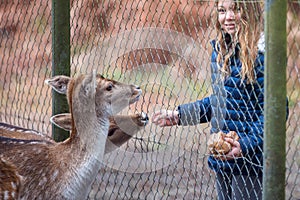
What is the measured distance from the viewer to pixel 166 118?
4242mm

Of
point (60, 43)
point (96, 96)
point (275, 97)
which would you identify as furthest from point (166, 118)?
point (275, 97)

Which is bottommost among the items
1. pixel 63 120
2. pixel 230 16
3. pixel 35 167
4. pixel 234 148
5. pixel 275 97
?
pixel 35 167

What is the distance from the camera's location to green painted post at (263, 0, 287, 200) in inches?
126

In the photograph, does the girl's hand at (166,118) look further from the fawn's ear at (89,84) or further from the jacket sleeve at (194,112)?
the fawn's ear at (89,84)

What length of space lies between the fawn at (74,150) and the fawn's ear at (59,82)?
103 millimetres

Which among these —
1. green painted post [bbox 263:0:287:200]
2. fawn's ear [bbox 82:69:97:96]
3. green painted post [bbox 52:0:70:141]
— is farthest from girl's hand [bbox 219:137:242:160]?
green painted post [bbox 52:0:70:141]

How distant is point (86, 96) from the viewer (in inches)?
171

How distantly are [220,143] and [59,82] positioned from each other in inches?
41.9

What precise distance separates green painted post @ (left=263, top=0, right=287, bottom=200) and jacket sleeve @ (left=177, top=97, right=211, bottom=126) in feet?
3.26

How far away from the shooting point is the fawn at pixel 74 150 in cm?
418

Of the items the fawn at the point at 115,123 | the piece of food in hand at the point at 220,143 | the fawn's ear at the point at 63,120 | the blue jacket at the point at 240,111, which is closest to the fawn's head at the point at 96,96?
the fawn at the point at 115,123

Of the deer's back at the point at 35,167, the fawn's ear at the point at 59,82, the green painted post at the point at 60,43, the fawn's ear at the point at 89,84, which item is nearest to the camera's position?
the deer's back at the point at 35,167

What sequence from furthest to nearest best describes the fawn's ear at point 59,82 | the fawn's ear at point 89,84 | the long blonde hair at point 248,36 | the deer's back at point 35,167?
the fawn's ear at point 59,82, the fawn's ear at point 89,84, the deer's back at point 35,167, the long blonde hair at point 248,36

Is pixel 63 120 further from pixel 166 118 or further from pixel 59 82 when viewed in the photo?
pixel 166 118
